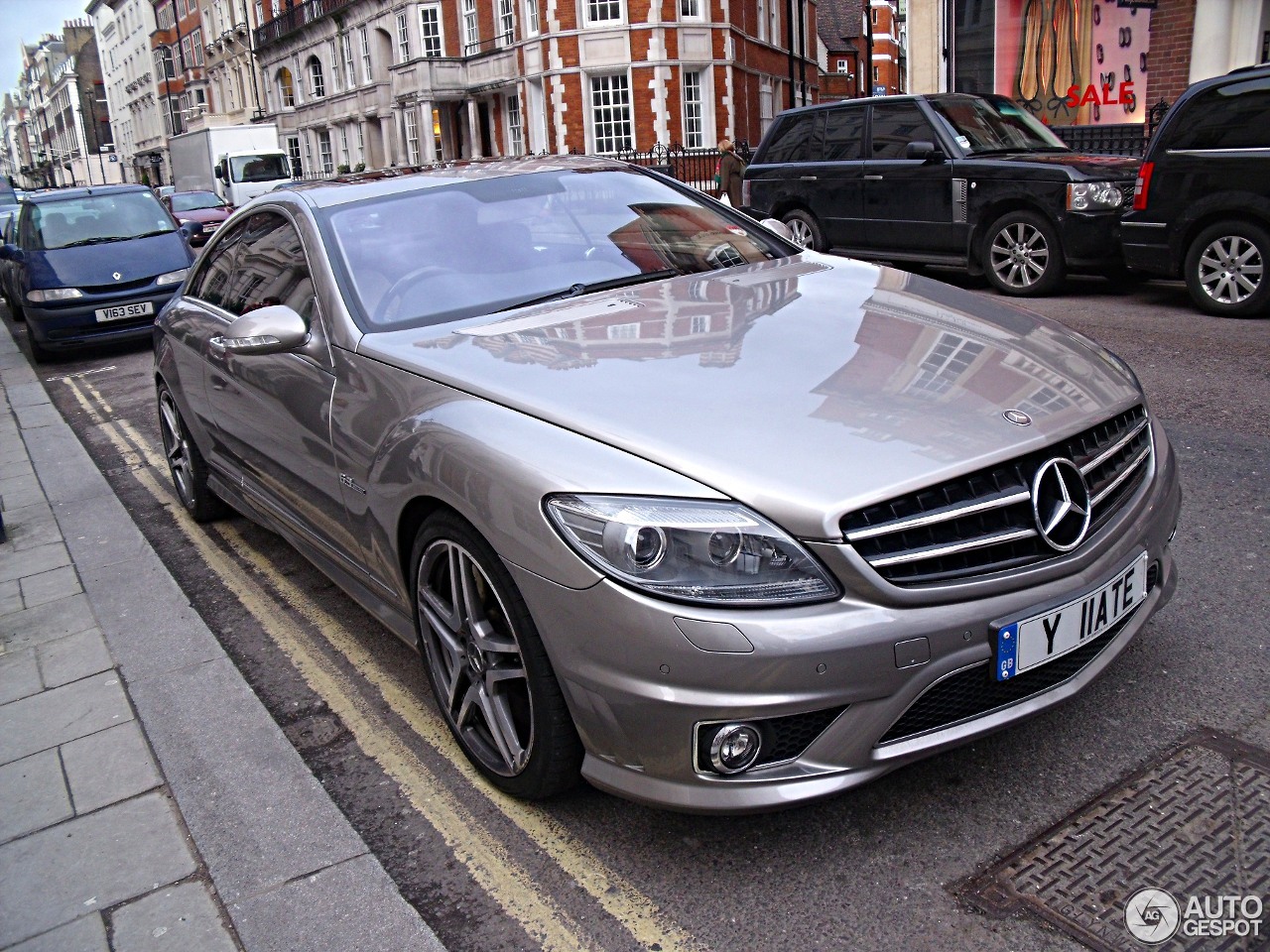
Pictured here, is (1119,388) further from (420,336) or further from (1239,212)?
(1239,212)

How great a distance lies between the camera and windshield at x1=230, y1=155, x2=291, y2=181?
121 feet

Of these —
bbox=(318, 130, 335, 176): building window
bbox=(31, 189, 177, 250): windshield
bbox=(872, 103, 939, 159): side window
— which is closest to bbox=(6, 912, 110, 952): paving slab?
bbox=(872, 103, 939, 159): side window

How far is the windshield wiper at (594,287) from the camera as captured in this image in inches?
144

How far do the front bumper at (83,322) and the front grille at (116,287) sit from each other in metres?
0.08

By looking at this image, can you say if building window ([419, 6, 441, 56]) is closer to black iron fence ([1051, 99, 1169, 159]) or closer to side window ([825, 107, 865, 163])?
black iron fence ([1051, 99, 1169, 159])

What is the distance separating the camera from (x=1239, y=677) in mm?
3193

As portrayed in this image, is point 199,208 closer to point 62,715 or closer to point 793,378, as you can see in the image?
point 62,715

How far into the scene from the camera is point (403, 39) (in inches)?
1852

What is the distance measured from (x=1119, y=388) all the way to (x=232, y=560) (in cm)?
397

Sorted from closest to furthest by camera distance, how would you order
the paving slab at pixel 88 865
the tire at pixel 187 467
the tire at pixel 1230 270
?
the paving slab at pixel 88 865 → the tire at pixel 187 467 → the tire at pixel 1230 270

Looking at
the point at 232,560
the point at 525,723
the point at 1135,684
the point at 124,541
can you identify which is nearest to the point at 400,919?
the point at 525,723

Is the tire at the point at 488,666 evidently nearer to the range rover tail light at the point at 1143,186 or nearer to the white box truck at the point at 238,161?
the range rover tail light at the point at 1143,186

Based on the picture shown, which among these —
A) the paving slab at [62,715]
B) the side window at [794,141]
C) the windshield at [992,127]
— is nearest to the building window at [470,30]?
the side window at [794,141]

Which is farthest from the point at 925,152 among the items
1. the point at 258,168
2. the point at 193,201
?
the point at 258,168
